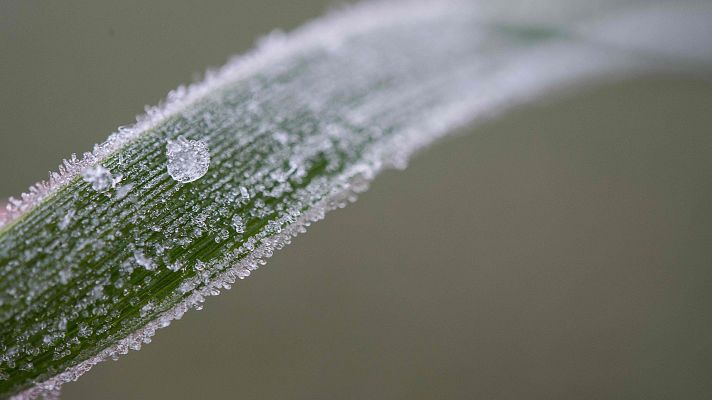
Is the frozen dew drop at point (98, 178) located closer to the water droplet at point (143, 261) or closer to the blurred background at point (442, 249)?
the water droplet at point (143, 261)

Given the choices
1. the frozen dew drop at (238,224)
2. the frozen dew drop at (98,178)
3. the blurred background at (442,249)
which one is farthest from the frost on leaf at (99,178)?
the blurred background at (442,249)

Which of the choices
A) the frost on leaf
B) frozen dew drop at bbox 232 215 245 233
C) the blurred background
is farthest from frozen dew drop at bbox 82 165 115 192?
the blurred background

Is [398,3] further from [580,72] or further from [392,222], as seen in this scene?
[392,222]

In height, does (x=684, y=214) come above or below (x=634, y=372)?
above

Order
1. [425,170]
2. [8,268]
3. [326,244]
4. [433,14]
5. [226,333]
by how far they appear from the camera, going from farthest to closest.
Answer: [425,170], [326,244], [226,333], [433,14], [8,268]

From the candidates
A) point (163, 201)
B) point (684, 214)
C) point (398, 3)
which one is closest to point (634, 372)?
point (684, 214)

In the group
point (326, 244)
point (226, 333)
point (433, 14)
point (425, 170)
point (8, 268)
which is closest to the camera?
point (8, 268)

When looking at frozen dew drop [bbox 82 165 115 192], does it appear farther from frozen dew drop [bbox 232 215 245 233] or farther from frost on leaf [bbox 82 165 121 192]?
frozen dew drop [bbox 232 215 245 233]
